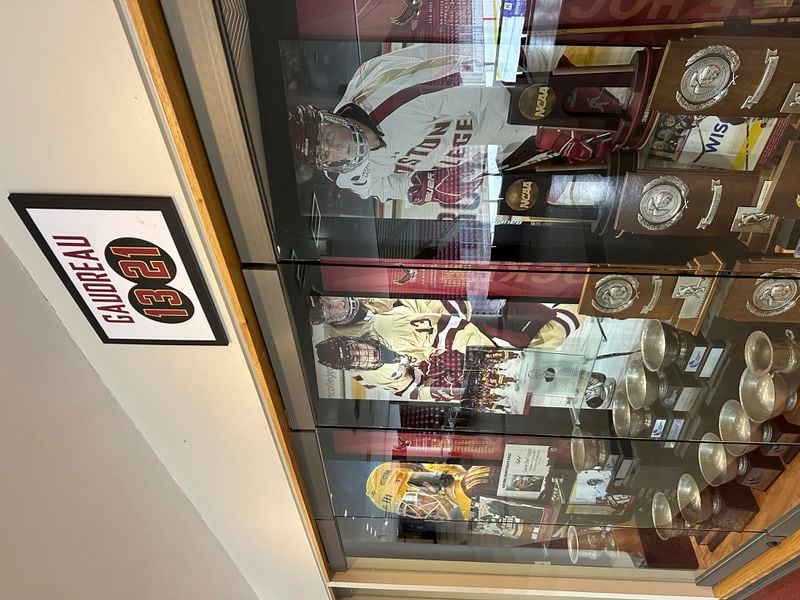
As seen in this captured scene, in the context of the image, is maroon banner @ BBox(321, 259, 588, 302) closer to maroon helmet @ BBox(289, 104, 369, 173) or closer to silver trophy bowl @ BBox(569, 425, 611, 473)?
maroon helmet @ BBox(289, 104, 369, 173)

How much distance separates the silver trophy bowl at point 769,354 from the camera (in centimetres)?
119

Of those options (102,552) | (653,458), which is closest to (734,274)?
(653,458)

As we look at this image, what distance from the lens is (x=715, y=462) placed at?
1510mm

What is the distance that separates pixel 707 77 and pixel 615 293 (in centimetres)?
39

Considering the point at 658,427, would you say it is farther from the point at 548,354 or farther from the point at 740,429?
the point at 548,354

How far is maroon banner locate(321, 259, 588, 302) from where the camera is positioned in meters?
1.05

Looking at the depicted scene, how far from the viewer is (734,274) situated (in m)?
1.02

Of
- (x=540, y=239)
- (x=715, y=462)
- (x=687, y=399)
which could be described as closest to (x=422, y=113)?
(x=540, y=239)

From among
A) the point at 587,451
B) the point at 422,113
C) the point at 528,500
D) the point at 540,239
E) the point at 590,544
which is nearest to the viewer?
the point at 422,113

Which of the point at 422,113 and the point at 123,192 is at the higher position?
the point at 422,113

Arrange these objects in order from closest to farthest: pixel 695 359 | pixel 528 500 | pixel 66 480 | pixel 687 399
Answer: pixel 66 480
pixel 695 359
pixel 687 399
pixel 528 500

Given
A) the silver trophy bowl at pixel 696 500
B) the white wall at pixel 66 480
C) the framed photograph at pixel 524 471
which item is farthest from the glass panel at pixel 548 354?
the white wall at pixel 66 480

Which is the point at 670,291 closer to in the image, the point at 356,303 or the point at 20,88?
the point at 356,303

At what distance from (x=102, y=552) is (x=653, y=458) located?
51.8 inches
